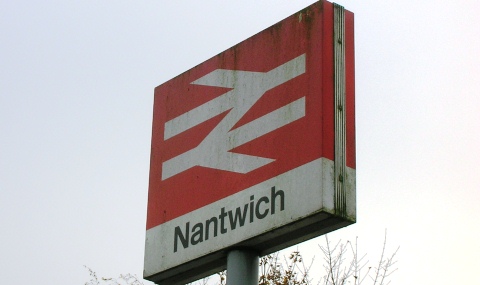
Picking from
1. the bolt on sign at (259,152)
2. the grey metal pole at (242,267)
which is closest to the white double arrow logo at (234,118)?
the bolt on sign at (259,152)

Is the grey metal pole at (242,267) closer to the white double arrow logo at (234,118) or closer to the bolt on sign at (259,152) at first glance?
the bolt on sign at (259,152)

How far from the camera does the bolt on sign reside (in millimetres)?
5379

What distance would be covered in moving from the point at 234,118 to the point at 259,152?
314mm

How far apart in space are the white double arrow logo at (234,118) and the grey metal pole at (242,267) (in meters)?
0.42

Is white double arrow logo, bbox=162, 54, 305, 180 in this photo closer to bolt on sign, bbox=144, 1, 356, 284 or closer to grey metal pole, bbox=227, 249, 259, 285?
bolt on sign, bbox=144, 1, 356, 284

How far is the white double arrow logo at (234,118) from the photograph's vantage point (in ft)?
18.6

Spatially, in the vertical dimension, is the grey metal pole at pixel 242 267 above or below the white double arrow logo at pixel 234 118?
below

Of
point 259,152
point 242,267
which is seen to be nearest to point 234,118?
point 259,152

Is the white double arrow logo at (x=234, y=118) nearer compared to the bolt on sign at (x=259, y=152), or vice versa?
the bolt on sign at (x=259, y=152)

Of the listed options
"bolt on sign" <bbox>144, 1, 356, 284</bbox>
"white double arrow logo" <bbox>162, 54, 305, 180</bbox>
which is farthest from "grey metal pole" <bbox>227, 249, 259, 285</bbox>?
"white double arrow logo" <bbox>162, 54, 305, 180</bbox>

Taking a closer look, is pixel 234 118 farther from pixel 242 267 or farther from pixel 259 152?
pixel 242 267

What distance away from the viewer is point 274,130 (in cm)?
564

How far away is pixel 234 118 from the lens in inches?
231

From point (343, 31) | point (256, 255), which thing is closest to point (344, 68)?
point (343, 31)
